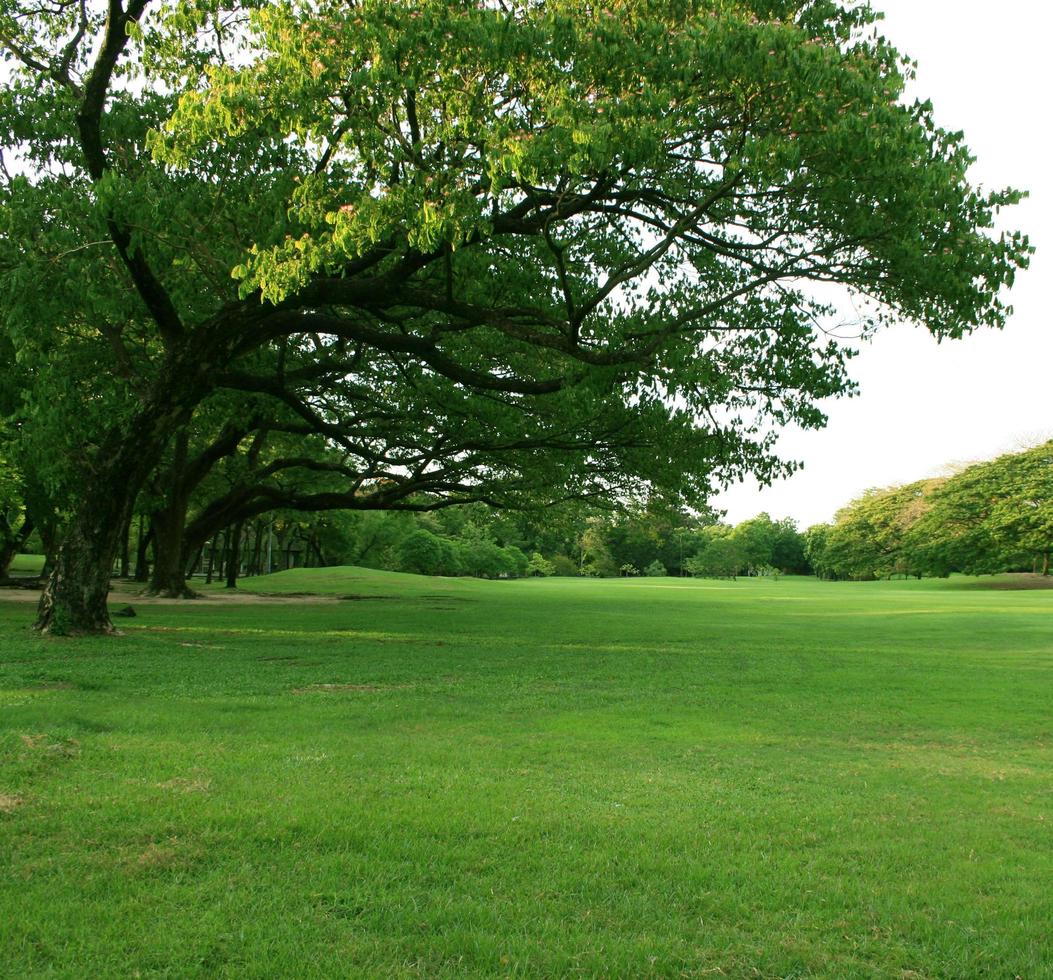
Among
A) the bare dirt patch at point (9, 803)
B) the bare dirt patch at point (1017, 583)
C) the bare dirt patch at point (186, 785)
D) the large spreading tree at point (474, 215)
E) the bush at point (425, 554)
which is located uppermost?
the large spreading tree at point (474, 215)

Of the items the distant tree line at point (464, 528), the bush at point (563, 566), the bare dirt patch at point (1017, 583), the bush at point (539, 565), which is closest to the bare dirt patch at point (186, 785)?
the distant tree line at point (464, 528)

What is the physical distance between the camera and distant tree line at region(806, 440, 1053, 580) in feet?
190

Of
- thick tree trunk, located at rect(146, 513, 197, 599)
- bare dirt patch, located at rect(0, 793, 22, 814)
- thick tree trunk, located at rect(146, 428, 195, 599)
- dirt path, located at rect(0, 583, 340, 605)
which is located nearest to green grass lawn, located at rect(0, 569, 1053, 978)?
bare dirt patch, located at rect(0, 793, 22, 814)

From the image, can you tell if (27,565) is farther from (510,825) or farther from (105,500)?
(510,825)

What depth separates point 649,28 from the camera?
8922 millimetres

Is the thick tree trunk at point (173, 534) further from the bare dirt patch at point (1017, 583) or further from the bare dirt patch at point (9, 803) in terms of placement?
the bare dirt patch at point (1017, 583)

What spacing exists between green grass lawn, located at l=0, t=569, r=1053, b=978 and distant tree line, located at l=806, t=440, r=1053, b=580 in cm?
5287

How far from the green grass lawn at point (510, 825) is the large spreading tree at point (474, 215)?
4.99m

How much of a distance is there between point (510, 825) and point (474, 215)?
7.20 meters

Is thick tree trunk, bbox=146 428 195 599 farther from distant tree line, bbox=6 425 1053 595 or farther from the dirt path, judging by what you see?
the dirt path

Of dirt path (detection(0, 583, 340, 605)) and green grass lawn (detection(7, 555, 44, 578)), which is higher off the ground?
green grass lawn (detection(7, 555, 44, 578))

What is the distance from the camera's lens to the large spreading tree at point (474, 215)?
30.1 feet

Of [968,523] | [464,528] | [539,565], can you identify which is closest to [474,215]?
[968,523]

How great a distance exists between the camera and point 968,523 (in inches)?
2456
